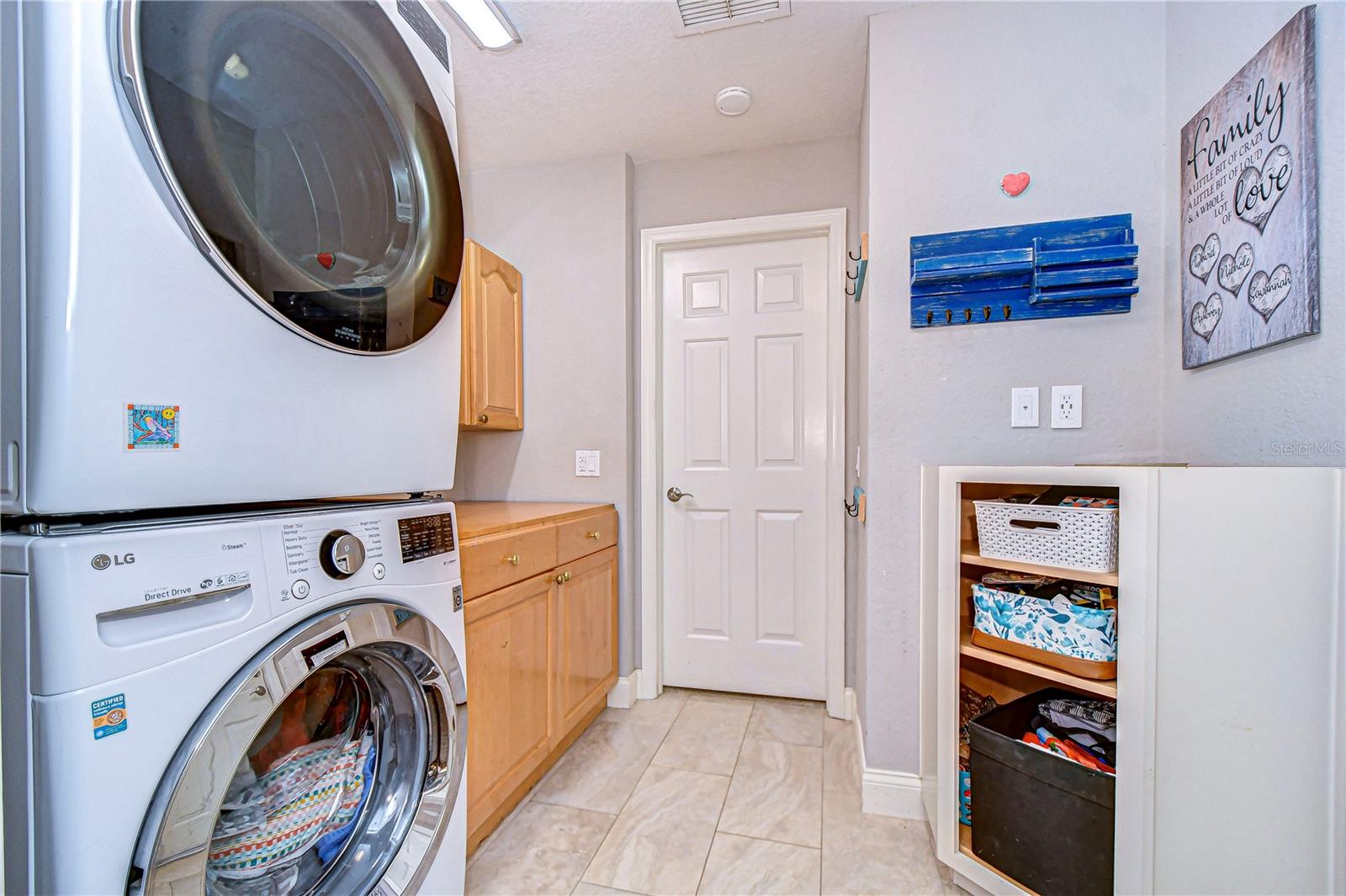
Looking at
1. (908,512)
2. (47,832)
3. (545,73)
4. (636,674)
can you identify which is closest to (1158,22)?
(908,512)

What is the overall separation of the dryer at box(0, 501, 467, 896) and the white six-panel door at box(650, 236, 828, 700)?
163 centimetres

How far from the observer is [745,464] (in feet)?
8.33

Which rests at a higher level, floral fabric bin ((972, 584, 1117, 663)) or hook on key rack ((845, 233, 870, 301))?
hook on key rack ((845, 233, 870, 301))

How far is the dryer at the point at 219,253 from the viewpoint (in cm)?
55

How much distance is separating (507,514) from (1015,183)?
1.87 metres

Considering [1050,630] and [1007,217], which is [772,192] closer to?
[1007,217]

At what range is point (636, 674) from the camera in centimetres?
251

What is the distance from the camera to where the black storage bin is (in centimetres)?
114

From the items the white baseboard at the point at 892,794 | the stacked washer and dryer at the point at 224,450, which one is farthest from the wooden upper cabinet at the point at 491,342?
the white baseboard at the point at 892,794

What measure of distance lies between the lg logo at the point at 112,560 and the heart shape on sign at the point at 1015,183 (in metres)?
2.03

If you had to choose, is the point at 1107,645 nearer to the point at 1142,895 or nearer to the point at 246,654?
the point at 1142,895

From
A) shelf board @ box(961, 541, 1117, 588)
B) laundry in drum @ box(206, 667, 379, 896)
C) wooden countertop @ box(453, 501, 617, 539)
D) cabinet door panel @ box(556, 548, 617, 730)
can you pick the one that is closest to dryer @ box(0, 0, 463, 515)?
laundry in drum @ box(206, 667, 379, 896)

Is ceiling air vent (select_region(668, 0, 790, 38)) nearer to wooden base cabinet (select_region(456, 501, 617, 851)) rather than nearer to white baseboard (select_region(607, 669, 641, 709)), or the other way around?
wooden base cabinet (select_region(456, 501, 617, 851))

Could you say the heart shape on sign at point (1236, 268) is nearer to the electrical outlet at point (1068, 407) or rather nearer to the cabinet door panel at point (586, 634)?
the electrical outlet at point (1068, 407)
